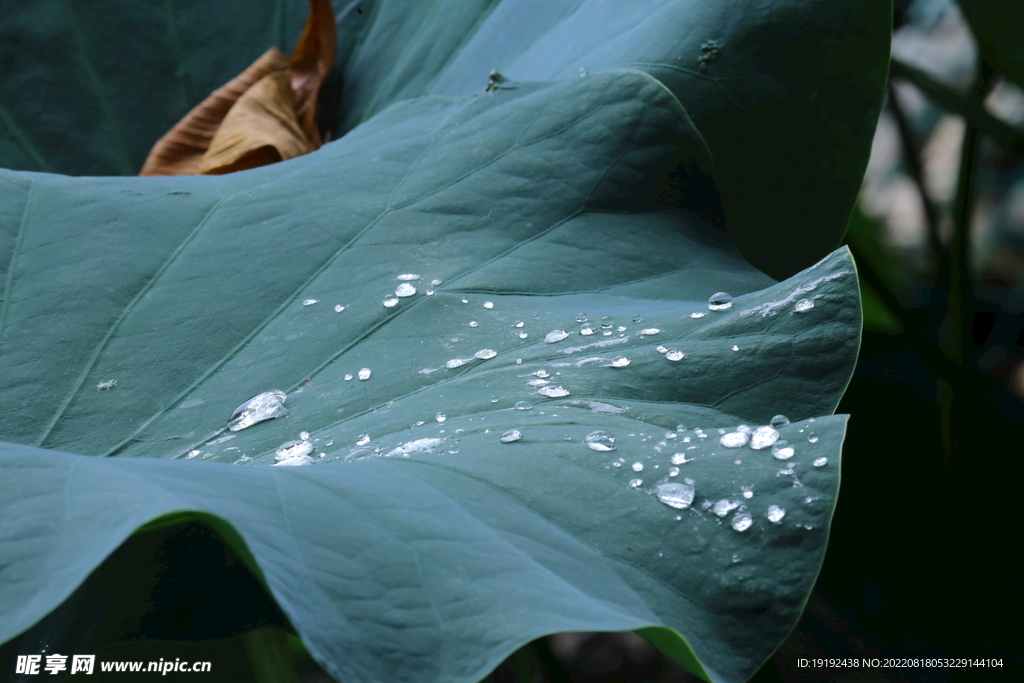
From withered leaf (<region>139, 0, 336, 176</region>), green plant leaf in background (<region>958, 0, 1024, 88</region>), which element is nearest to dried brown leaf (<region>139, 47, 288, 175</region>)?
withered leaf (<region>139, 0, 336, 176</region>)

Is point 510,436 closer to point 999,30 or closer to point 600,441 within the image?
point 600,441

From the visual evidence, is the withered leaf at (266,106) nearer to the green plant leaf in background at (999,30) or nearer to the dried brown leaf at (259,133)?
the dried brown leaf at (259,133)

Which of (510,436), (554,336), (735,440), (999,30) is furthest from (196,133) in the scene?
(999,30)

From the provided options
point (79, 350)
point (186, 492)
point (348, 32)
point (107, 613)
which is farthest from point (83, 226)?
point (348, 32)

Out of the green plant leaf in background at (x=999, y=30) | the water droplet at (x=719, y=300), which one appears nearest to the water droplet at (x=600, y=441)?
the water droplet at (x=719, y=300)

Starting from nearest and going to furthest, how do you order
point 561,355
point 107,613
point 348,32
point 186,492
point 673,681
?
point 186,492 < point 107,613 < point 561,355 < point 348,32 < point 673,681

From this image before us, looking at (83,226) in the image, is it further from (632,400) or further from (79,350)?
(632,400)

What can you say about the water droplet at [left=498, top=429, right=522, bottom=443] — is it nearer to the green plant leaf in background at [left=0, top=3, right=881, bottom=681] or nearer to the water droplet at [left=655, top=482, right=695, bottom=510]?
the green plant leaf in background at [left=0, top=3, right=881, bottom=681]
